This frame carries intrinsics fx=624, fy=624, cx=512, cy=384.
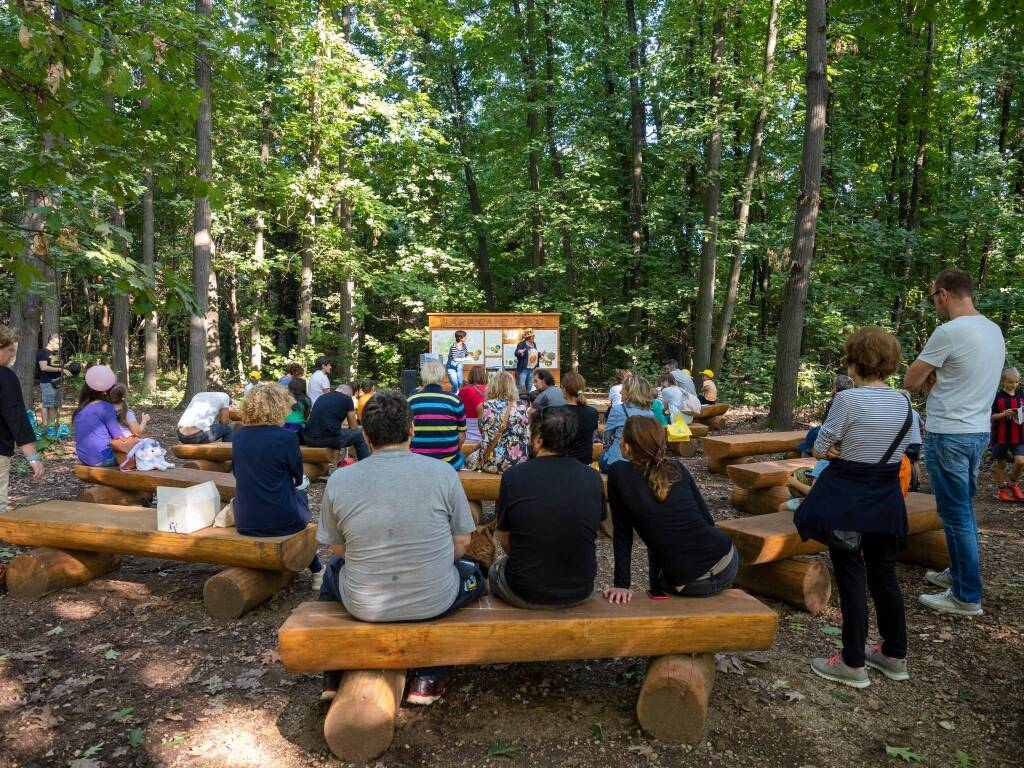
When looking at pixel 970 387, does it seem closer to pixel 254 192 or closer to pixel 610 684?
pixel 610 684

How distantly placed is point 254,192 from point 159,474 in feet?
36.4

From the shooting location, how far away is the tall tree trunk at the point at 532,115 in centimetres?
1825

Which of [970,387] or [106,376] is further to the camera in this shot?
[106,376]

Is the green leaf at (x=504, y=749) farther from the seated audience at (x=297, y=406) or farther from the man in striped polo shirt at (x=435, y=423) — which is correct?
the seated audience at (x=297, y=406)

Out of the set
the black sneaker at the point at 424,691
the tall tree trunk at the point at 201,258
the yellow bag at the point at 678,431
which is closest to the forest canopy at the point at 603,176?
the tall tree trunk at the point at 201,258

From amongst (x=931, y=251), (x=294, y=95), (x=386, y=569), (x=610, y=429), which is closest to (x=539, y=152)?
(x=294, y=95)

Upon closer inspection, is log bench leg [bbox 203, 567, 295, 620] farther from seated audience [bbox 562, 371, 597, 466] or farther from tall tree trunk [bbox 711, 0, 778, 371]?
tall tree trunk [bbox 711, 0, 778, 371]

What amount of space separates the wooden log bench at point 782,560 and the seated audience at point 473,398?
355 cm

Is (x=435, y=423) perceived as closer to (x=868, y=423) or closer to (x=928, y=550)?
(x=868, y=423)

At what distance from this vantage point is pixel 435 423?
17.6 feet

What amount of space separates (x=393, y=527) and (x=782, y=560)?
9.77 ft

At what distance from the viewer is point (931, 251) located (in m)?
13.6

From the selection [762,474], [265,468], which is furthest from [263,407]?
[762,474]

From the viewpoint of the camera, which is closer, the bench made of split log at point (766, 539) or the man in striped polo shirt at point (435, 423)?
the bench made of split log at point (766, 539)
